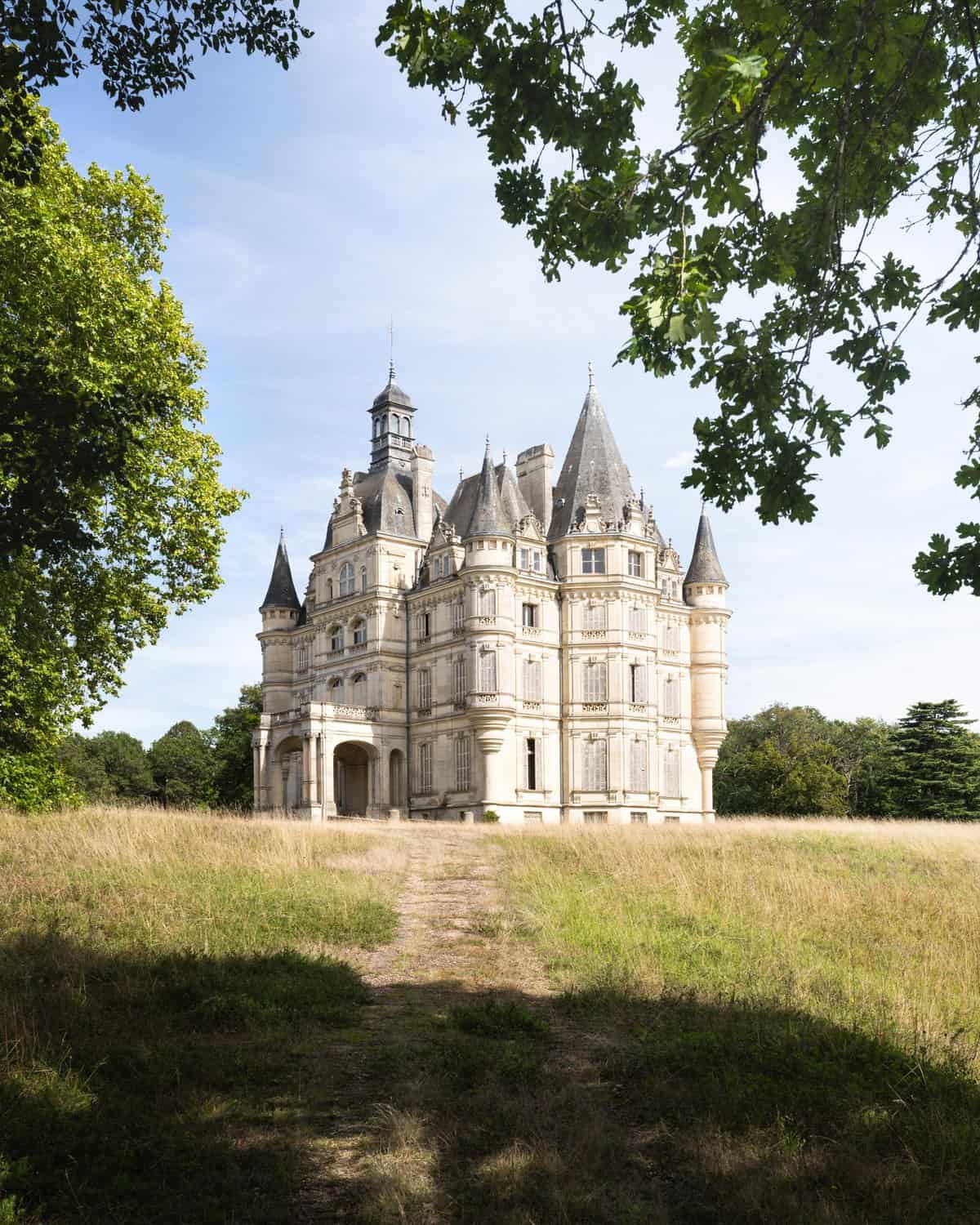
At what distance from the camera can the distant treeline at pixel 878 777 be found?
208 ft

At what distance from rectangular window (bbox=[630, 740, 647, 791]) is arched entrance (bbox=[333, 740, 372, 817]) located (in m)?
13.2

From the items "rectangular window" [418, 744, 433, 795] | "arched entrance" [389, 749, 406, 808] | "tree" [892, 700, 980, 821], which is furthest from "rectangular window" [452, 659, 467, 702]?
"tree" [892, 700, 980, 821]

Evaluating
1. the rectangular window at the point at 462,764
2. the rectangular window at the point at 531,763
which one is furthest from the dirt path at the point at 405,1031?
the rectangular window at the point at 531,763

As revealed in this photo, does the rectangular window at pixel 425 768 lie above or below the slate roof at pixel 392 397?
below

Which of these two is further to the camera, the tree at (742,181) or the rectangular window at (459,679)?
the rectangular window at (459,679)

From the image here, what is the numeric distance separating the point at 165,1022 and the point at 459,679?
41345mm

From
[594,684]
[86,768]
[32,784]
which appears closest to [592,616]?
[594,684]

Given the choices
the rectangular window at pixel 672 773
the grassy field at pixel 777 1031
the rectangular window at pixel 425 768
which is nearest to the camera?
the grassy field at pixel 777 1031

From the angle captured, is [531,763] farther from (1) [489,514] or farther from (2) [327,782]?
(1) [489,514]

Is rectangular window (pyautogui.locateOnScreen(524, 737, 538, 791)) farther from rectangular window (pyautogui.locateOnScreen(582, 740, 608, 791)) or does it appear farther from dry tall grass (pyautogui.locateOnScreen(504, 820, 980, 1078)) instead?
dry tall grass (pyautogui.locateOnScreen(504, 820, 980, 1078))

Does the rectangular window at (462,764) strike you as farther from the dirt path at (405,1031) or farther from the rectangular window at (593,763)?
the dirt path at (405,1031)

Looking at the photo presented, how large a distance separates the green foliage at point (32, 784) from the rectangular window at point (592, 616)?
29.5 meters

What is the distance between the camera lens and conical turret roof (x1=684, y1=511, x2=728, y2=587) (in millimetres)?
57531

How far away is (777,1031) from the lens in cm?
865
